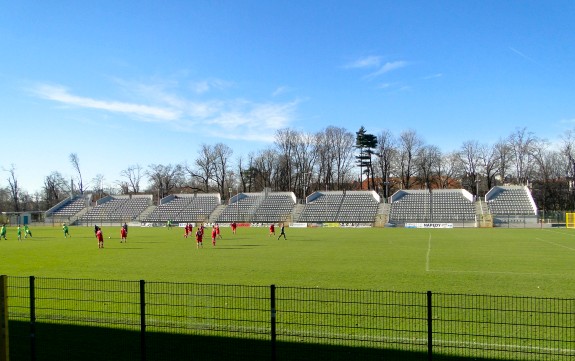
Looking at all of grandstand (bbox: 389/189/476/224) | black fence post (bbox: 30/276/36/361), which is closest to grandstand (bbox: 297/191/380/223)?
grandstand (bbox: 389/189/476/224)

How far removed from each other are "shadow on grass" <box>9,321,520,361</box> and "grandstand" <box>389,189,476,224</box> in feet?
208

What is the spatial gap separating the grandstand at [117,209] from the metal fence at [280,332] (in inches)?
2982

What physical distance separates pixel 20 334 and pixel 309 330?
220 inches

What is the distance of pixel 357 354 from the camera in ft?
26.8

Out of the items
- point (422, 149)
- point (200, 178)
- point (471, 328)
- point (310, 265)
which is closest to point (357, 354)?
point (471, 328)

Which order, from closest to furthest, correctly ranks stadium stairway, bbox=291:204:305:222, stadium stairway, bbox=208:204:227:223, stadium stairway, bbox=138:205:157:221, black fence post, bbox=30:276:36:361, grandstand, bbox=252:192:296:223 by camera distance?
black fence post, bbox=30:276:36:361 < stadium stairway, bbox=291:204:305:222 < grandstand, bbox=252:192:296:223 < stadium stairway, bbox=208:204:227:223 < stadium stairway, bbox=138:205:157:221

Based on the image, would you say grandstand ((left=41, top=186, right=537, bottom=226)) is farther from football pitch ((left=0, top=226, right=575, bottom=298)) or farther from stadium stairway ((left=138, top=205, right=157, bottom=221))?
football pitch ((left=0, top=226, right=575, bottom=298))

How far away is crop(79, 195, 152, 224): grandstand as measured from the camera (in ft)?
277

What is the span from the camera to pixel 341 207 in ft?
253

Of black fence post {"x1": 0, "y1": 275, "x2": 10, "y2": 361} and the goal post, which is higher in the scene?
black fence post {"x1": 0, "y1": 275, "x2": 10, "y2": 361}

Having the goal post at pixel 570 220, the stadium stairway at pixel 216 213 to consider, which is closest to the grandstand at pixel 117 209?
the stadium stairway at pixel 216 213

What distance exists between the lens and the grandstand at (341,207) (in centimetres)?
7369

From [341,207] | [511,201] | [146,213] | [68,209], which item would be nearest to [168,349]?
[341,207]

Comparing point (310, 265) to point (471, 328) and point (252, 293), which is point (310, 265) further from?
point (471, 328)
